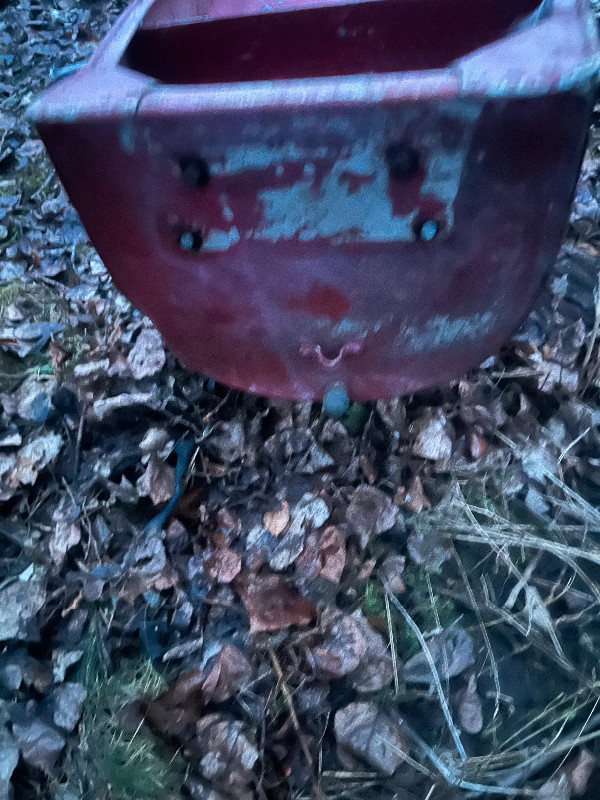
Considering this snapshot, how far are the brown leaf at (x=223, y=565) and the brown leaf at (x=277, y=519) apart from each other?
0.36ft

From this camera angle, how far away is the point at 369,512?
4.82 feet

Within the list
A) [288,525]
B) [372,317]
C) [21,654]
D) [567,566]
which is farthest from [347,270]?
[21,654]

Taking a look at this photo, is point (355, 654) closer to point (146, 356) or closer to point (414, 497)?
point (414, 497)

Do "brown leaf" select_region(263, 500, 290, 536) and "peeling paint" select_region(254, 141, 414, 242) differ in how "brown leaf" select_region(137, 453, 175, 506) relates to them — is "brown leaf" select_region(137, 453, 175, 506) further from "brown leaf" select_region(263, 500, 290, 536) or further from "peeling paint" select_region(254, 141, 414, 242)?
"peeling paint" select_region(254, 141, 414, 242)

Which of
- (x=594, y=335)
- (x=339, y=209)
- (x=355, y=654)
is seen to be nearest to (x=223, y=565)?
(x=355, y=654)

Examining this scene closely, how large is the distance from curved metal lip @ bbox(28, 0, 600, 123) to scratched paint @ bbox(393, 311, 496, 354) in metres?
0.45

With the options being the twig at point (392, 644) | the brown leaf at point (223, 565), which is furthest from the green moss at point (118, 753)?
the twig at point (392, 644)

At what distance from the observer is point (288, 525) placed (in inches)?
57.9

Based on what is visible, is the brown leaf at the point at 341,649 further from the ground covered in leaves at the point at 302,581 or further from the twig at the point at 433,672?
the twig at the point at 433,672

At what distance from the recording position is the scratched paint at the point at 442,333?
46.1 inches

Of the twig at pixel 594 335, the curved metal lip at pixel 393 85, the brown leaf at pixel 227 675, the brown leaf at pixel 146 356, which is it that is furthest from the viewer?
the brown leaf at pixel 146 356

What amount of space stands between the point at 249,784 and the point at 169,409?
953 millimetres

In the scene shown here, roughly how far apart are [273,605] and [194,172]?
98cm

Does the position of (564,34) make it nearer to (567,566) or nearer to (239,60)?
(239,60)
